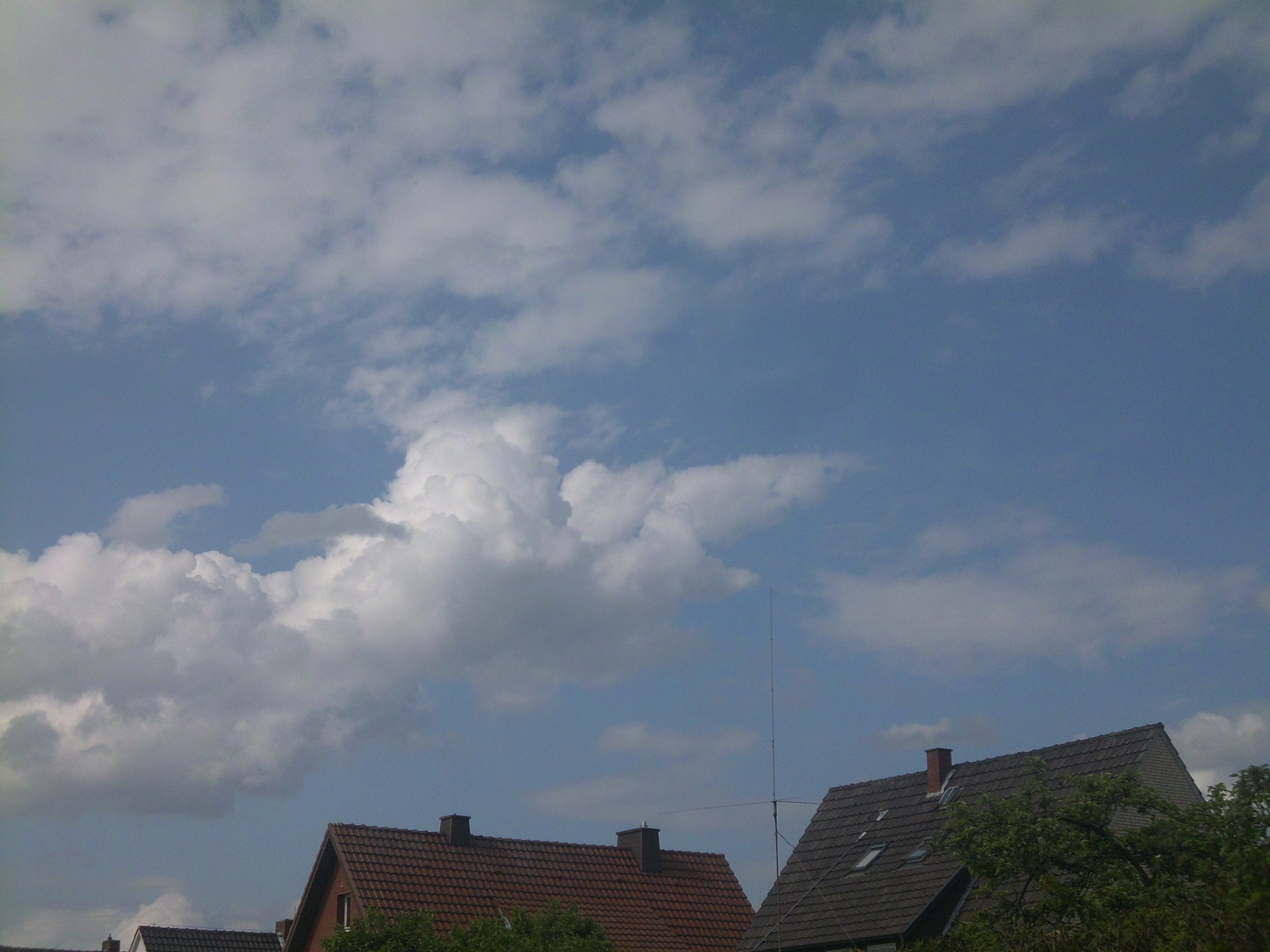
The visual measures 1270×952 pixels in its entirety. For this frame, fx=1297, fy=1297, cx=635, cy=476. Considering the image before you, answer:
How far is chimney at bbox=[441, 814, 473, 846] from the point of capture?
1280 inches

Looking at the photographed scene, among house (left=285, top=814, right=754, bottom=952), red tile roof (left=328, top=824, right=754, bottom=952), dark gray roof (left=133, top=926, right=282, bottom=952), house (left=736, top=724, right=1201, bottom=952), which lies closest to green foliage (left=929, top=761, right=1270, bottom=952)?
house (left=736, top=724, right=1201, bottom=952)

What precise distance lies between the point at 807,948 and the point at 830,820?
4.27 m

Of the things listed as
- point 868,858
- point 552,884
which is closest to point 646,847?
point 552,884

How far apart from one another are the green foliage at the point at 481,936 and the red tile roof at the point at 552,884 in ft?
20.9

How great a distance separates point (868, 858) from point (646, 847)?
34.1 ft

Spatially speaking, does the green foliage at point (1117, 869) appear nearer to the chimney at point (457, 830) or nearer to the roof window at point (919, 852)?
the roof window at point (919, 852)

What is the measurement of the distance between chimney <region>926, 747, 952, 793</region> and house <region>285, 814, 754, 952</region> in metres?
8.91

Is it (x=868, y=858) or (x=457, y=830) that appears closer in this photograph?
(x=868, y=858)

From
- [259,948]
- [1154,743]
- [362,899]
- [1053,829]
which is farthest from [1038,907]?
[259,948]

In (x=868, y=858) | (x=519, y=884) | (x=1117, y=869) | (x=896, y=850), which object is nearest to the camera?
(x=1117, y=869)

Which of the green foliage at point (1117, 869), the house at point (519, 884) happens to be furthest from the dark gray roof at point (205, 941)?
the green foliage at point (1117, 869)

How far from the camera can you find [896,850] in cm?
2666

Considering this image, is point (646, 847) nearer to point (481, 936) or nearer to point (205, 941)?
point (481, 936)

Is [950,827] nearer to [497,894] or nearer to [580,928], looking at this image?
[580,928]
